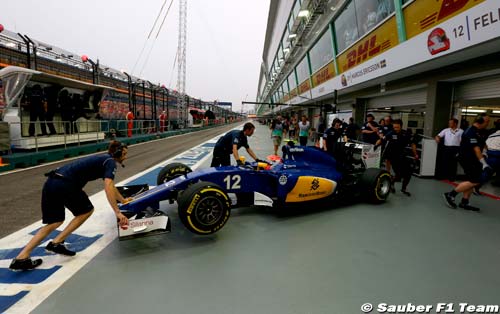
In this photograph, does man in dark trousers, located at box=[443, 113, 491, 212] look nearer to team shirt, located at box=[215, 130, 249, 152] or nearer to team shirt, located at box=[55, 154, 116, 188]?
team shirt, located at box=[215, 130, 249, 152]

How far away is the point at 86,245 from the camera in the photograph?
324cm

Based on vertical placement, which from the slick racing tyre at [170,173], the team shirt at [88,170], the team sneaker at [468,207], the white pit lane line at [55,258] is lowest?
the white pit lane line at [55,258]

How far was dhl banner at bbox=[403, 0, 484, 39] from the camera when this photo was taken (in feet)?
16.1

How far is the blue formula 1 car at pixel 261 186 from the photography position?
130 inches

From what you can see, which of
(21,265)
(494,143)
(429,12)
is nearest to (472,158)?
(494,143)

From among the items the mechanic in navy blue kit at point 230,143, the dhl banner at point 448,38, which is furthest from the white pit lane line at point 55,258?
the dhl banner at point 448,38

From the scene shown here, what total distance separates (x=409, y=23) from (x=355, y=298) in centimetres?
676

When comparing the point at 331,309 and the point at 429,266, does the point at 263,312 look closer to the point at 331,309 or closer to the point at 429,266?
the point at 331,309

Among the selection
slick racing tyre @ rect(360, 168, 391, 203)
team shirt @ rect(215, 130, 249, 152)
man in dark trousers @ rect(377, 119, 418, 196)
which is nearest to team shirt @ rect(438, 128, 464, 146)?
man in dark trousers @ rect(377, 119, 418, 196)

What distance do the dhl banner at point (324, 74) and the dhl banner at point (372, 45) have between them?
4.84 feet

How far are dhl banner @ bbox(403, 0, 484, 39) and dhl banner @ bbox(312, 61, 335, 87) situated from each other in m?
6.24

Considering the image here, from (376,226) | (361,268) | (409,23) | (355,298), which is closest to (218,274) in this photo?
(355,298)

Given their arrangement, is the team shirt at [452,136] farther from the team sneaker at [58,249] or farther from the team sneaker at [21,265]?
the team sneaker at [21,265]

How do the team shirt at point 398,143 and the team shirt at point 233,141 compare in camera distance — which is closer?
the team shirt at point 233,141
